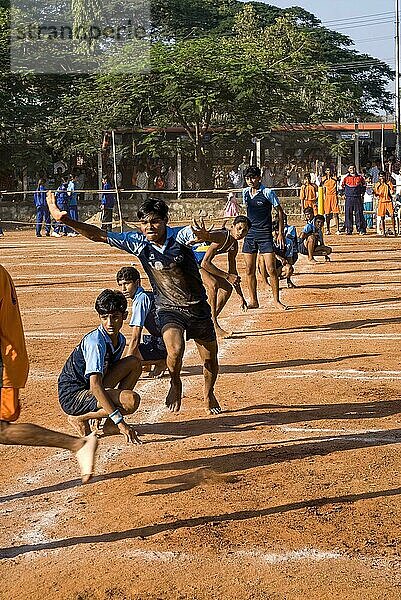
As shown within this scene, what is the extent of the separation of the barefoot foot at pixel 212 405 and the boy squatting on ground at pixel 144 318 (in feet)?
2.09

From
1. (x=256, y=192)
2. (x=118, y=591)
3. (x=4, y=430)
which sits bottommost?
(x=118, y=591)

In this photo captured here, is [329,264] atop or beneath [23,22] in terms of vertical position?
beneath

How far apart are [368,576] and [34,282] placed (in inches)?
581

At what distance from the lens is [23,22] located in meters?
46.7

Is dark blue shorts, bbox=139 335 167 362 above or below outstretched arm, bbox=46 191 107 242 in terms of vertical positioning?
below

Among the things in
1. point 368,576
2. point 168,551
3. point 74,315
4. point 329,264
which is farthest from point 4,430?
point 329,264

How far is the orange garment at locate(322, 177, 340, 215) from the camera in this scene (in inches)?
1157

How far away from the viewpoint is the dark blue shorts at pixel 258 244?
13.6m

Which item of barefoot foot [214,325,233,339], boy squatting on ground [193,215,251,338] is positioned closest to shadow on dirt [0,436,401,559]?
boy squatting on ground [193,215,251,338]

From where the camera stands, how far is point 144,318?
820cm

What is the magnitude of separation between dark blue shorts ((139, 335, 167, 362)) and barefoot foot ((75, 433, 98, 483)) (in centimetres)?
296

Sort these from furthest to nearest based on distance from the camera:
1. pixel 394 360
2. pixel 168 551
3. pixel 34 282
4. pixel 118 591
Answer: pixel 34 282, pixel 394 360, pixel 168 551, pixel 118 591

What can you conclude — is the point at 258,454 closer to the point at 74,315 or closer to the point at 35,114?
the point at 74,315

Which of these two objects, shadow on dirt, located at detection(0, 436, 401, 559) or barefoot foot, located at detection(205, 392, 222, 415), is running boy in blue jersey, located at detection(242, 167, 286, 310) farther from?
shadow on dirt, located at detection(0, 436, 401, 559)
